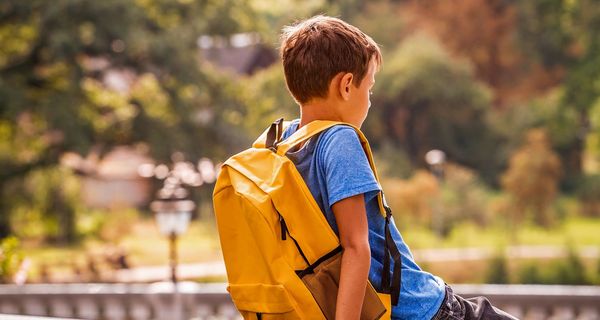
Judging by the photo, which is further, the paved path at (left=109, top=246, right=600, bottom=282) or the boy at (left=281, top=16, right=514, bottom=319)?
the paved path at (left=109, top=246, right=600, bottom=282)

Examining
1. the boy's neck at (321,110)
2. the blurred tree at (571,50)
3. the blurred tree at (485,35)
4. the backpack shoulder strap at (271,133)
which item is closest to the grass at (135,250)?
the blurred tree at (571,50)

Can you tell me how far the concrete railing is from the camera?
9.27 meters

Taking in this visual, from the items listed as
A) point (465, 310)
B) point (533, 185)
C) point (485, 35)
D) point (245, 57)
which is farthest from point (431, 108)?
point (465, 310)

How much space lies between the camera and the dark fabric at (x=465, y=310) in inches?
96.8

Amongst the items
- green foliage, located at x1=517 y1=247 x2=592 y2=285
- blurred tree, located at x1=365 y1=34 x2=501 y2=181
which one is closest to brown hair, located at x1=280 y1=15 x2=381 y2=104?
green foliage, located at x1=517 y1=247 x2=592 y2=285

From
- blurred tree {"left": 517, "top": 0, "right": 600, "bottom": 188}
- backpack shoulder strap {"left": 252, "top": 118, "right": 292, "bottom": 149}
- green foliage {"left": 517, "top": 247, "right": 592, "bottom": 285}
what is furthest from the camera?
blurred tree {"left": 517, "top": 0, "right": 600, "bottom": 188}

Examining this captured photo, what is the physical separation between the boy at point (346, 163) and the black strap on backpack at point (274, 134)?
0.05 m

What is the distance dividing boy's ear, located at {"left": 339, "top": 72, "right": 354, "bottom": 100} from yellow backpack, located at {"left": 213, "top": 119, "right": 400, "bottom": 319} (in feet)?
0.25

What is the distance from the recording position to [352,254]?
2283mm

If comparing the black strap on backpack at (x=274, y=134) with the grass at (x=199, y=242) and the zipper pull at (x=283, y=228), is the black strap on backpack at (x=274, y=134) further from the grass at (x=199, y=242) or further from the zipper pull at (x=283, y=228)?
the grass at (x=199, y=242)

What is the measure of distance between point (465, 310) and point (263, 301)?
501 millimetres

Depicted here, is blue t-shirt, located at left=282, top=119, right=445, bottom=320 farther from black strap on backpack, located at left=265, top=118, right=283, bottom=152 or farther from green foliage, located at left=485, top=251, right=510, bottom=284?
green foliage, located at left=485, top=251, right=510, bottom=284

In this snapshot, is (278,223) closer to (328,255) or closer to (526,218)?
(328,255)

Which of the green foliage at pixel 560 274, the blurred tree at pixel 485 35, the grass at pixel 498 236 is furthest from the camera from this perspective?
the blurred tree at pixel 485 35
